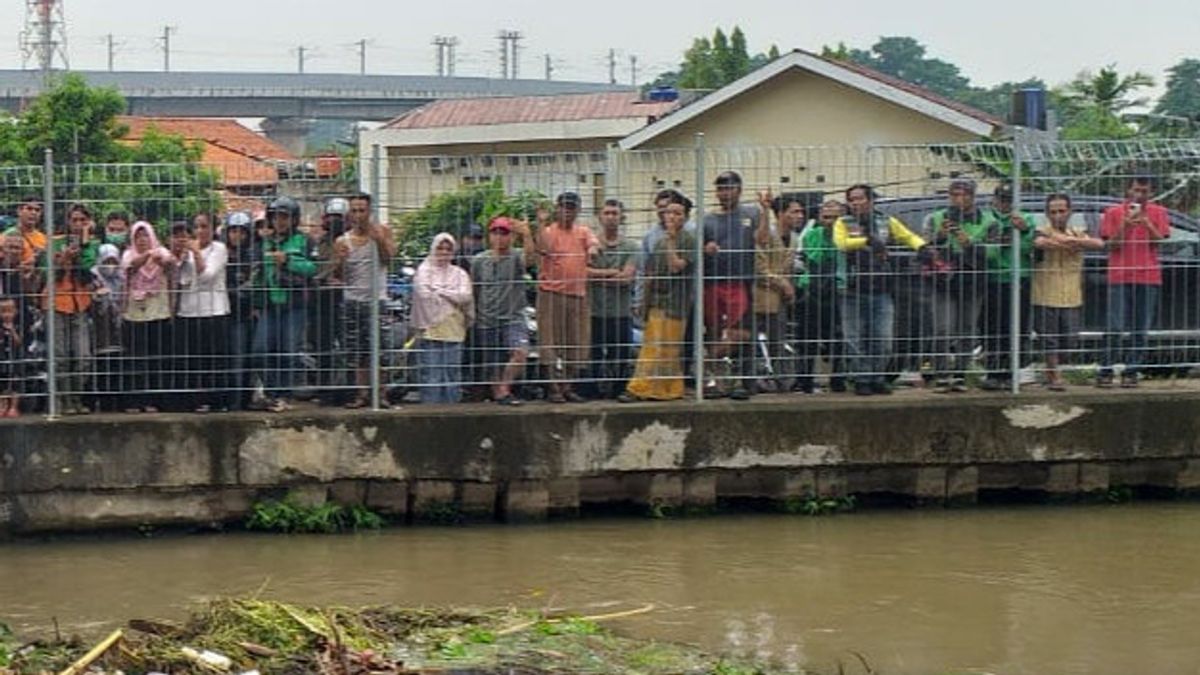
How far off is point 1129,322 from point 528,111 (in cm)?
2465

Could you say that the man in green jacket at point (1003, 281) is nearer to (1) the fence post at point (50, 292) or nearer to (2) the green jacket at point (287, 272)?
(2) the green jacket at point (287, 272)

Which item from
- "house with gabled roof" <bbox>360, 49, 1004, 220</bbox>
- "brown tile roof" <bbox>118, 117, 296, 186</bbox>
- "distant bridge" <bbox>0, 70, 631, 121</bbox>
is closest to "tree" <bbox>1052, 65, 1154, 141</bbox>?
"house with gabled roof" <bbox>360, 49, 1004, 220</bbox>

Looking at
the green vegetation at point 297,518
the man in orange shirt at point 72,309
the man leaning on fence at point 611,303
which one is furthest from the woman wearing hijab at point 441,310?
the man in orange shirt at point 72,309

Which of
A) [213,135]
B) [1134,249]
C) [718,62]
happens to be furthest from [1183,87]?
[1134,249]

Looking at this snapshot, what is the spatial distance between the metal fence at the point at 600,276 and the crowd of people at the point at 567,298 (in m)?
0.01

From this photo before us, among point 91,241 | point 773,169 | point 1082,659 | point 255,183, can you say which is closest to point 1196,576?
point 1082,659

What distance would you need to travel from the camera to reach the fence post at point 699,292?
1179 centimetres

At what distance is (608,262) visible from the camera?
11.9m

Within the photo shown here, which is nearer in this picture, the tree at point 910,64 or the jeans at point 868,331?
the jeans at point 868,331

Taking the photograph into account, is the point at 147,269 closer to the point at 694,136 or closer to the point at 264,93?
the point at 694,136

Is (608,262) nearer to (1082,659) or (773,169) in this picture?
(773,169)

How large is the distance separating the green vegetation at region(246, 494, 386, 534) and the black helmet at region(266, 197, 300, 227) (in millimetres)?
1706

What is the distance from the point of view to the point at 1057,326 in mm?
12211

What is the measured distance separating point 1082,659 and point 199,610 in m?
3.97
